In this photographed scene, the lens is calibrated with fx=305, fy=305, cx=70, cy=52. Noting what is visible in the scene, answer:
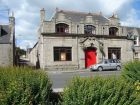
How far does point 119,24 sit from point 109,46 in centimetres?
410

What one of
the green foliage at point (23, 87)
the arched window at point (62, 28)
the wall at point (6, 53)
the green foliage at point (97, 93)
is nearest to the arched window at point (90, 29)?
the arched window at point (62, 28)

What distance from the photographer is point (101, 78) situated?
7488 millimetres

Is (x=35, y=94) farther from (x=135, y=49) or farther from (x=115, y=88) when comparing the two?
(x=135, y=49)

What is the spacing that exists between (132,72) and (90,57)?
113 feet

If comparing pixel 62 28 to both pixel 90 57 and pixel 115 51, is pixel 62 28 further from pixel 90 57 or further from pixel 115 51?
pixel 115 51

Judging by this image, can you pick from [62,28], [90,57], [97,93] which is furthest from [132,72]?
[90,57]

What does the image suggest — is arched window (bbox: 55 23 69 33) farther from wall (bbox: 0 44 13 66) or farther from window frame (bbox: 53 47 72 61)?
wall (bbox: 0 44 13 66)

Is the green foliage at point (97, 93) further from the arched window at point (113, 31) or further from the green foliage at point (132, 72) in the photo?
the arched window at point (113, 31)

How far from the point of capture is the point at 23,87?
7281 millimetres

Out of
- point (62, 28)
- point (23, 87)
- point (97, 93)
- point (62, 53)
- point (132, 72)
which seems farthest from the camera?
point (62, 28)

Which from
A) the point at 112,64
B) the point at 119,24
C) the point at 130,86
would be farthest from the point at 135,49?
the point at 130,86

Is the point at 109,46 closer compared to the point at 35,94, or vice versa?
the point at 35,94

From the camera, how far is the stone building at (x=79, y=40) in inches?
1729

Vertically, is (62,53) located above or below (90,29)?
below
